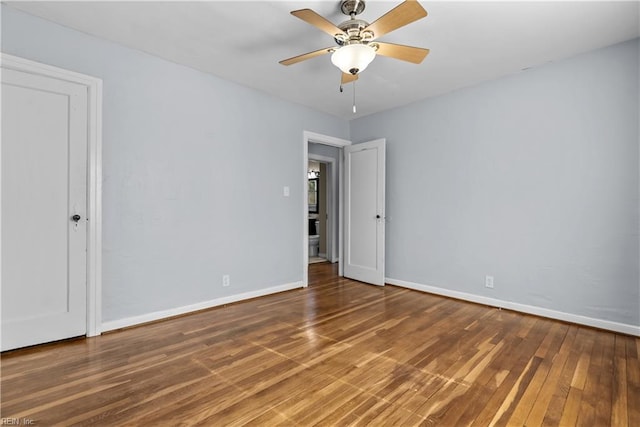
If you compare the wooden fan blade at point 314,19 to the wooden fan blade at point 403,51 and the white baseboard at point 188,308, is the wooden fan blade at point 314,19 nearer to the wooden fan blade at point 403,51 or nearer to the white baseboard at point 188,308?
the wooden fan blade at point 403,51

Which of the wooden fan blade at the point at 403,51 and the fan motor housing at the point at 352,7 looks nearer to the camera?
the fan motor housing at the point at 352,7

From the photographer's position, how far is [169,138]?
3.12 metres

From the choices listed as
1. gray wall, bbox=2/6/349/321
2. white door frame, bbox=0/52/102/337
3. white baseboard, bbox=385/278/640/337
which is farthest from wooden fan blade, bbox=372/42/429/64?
white baseboard, bbox=385/278/640/337

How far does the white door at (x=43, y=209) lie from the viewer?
234cm

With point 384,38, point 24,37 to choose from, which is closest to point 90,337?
point 24,37

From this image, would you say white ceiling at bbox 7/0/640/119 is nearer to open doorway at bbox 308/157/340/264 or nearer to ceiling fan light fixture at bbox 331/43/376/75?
ceiling fan light fixture at bbox 331/43/376/75

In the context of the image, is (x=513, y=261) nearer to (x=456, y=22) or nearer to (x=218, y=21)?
(x=456, y=22)

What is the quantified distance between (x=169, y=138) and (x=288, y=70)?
142cm

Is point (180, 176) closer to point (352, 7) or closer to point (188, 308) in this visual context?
point (188, 308)

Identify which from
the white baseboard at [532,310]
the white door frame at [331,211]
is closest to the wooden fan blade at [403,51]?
the white baseboard at [532,310]

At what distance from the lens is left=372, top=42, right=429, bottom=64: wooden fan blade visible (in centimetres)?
226

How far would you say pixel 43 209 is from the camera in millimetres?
2480

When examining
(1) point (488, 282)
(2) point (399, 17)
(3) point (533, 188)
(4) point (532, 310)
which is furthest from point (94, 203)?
(4) point (532, 310)

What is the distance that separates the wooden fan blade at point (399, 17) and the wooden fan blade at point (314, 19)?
226 millimetres
